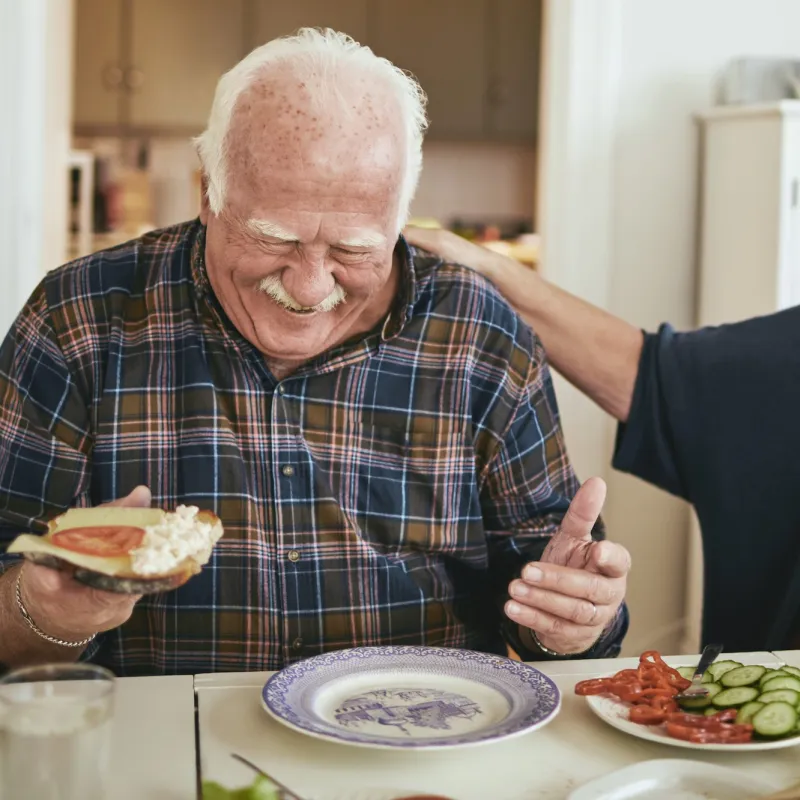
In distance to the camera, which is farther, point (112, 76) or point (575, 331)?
point (112, 76)

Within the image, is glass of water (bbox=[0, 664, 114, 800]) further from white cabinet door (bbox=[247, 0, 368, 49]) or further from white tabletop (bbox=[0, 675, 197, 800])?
white cabinet door (bbox=[247, 0, 368, 49])

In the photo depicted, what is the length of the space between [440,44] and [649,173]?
3.06 m

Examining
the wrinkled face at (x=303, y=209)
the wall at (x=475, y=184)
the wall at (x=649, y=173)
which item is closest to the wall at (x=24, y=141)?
the wall at (x=649, y=173)

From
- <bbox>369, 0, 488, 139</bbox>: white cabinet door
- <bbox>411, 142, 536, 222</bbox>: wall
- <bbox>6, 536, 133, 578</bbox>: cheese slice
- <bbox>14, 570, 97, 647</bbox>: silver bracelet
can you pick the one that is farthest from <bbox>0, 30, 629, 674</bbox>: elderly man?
<bbox>411, 142, 536, 222</bbox>: wall

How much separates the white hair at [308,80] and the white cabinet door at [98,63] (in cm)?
440

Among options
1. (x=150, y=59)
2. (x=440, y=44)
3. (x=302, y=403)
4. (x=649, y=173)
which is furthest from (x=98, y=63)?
(x=302, y=403)

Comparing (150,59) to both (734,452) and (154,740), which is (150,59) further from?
(154,740)

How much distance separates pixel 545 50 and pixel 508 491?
1.59 metres

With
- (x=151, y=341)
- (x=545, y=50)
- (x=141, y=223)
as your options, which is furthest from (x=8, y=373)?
(x=141, y=223)

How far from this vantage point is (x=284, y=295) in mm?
1436

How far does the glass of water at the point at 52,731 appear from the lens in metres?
0.78

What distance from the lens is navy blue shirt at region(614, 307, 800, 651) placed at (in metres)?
1.84

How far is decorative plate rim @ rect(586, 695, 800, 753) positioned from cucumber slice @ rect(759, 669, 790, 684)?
0.24 ft

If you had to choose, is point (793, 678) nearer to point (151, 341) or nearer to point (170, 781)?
point (170, 781)
